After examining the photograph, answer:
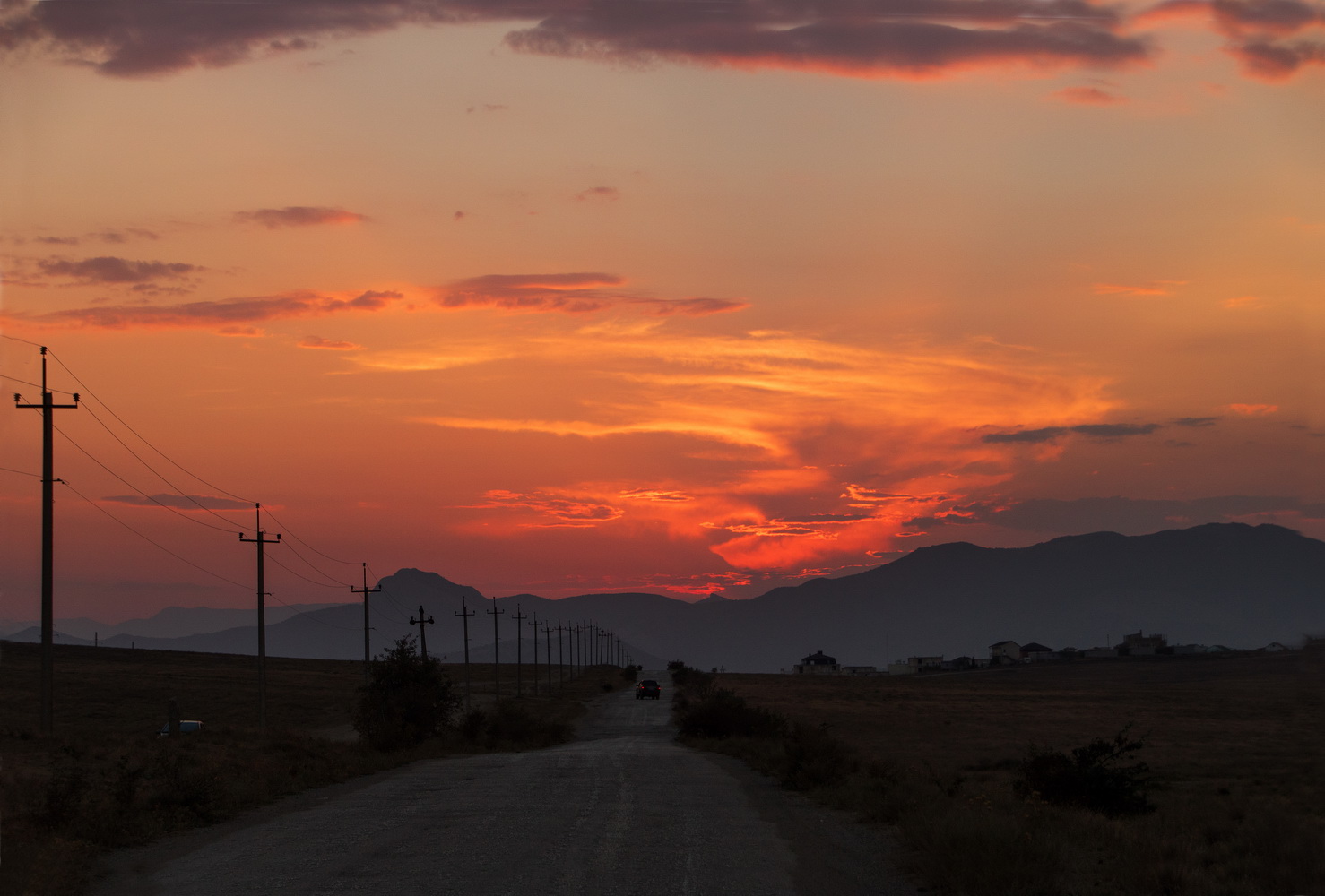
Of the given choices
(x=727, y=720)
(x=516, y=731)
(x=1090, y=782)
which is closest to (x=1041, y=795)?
(x=1090, y=782)

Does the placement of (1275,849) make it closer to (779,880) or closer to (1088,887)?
(1088,887)

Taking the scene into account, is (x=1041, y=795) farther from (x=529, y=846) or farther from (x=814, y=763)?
(x=529, y=846)

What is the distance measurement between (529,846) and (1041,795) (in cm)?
1381

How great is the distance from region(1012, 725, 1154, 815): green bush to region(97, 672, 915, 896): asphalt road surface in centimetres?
648

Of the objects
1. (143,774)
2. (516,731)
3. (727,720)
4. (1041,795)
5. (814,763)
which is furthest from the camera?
(516,731)

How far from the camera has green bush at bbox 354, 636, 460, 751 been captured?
4425 centimetres

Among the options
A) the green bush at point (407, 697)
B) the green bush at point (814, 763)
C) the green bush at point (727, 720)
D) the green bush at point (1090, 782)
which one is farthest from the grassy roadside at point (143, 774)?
the green bush at point (1090, 782)

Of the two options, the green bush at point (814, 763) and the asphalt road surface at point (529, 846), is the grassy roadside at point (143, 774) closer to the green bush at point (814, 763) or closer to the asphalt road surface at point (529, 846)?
the asphalt road surface at point (529, 846)

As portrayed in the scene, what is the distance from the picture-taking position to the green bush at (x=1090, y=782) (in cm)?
2589

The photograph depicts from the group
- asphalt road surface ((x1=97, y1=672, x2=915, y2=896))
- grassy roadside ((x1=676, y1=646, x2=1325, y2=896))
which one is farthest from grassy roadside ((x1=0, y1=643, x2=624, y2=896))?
grassy roadside ((x1=676, y1=646, x2=1325, y2=896))

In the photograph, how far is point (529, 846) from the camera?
54.3 feet

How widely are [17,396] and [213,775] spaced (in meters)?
20.6

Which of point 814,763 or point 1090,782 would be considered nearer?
point 1090,782

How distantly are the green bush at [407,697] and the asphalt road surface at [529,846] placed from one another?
1780 cm
